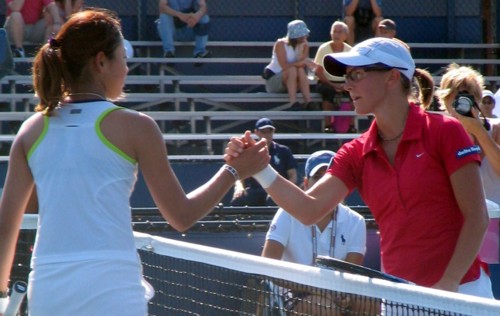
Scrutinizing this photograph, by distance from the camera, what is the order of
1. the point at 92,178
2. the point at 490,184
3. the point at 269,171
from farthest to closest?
the point at 490,184 → the point at 269,171 → the point at 92,178

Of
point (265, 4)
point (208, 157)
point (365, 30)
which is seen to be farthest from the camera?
point (265, 4)

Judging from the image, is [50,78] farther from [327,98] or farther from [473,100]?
[327,98]

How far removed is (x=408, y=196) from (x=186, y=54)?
11.1m

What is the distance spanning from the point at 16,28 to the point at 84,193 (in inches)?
410

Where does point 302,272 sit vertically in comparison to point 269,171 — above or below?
below

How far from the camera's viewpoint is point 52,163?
10.2ft

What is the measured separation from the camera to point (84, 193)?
305 centimetres

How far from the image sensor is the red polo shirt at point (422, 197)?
3.63 metres

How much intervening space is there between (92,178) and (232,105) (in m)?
10.9

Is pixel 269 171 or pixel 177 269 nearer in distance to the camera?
pixel 269 171

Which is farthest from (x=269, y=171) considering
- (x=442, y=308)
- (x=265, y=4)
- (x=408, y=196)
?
(x=265, y=4)

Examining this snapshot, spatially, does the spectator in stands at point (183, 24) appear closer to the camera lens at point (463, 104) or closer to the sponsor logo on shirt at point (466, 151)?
the camera lens at point (463, 104)

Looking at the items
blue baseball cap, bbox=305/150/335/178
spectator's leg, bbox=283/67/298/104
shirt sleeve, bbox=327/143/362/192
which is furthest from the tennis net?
spectator's leg, bbox=283/67/298/104

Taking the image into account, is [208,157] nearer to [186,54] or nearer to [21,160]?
[186,54]
